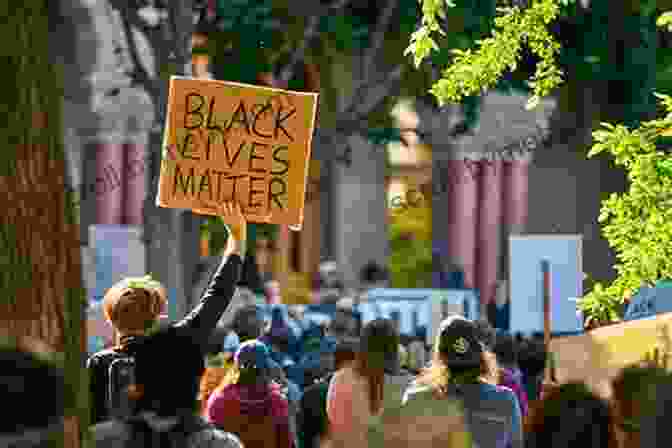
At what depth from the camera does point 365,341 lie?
872 centimetres

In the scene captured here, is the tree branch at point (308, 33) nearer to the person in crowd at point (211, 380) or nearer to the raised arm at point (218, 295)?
the person in crowd at point (211, 380)

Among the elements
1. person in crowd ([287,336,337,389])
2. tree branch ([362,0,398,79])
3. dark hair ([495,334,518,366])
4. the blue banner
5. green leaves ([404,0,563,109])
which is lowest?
person in crowd ([287,336,337,389])

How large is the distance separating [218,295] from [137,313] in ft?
1.10

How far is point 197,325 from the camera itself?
8.05m

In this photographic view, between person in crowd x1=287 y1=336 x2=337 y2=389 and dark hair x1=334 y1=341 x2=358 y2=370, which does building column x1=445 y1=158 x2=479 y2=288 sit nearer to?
person in crowd x1=287 y1=336 x2=337 y2=389

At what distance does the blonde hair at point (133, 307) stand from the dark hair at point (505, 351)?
3.63 metres

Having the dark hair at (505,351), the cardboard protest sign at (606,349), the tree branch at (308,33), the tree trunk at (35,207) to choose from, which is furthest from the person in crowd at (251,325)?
the tree branch at (308,33)

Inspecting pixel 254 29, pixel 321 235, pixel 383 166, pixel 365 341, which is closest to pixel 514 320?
pixel 254 29

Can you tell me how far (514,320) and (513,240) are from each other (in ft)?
2.09

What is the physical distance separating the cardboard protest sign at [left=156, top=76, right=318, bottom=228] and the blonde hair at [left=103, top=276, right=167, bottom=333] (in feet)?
5.02

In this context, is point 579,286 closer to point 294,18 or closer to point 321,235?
point 294,18

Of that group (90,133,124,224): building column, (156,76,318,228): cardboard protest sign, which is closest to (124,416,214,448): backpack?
(156,76,318,228): cardboard protest sign

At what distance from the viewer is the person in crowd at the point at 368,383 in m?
8.58

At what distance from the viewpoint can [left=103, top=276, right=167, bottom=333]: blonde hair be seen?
8312mm
